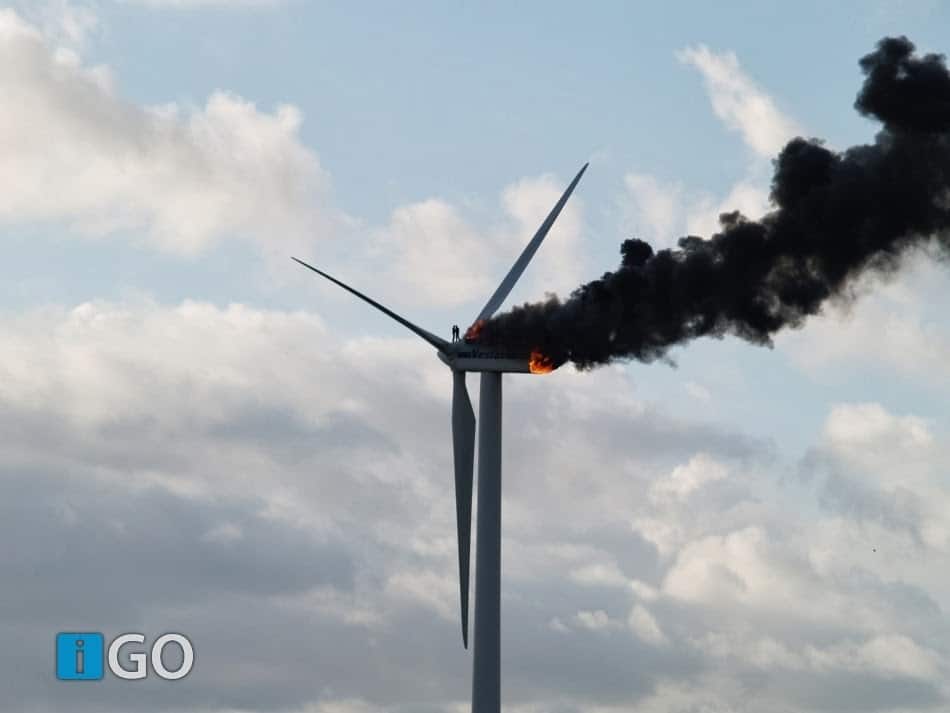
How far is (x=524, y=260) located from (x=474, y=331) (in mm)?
6980

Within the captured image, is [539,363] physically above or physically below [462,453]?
above

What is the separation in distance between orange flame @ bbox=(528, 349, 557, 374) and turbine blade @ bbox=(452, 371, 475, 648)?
157 inches

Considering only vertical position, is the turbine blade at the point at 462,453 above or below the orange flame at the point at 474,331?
below

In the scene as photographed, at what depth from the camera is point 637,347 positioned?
118m

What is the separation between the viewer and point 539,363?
114375 mm

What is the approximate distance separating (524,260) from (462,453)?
1309cm

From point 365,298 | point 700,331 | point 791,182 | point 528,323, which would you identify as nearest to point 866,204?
point 791,182

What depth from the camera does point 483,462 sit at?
111375mm

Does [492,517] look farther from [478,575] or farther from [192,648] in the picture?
[192,648]

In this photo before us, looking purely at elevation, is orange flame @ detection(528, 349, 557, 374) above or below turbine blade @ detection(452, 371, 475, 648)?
above

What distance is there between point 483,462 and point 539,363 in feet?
23.2

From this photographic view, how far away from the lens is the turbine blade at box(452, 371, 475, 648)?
114 metres

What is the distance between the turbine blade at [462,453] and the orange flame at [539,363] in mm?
4000

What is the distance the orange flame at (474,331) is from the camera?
114875 mm
